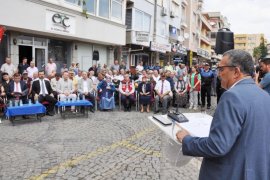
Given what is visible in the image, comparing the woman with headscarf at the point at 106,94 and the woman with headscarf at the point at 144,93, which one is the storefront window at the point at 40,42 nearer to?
the woman with headscarf at the point at 106,94

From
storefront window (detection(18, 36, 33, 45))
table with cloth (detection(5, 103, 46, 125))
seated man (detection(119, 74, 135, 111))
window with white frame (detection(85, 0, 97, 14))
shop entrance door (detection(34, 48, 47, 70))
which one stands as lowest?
table with cloth (detection(5, 103, 46, 125))

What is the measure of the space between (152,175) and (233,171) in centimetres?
305

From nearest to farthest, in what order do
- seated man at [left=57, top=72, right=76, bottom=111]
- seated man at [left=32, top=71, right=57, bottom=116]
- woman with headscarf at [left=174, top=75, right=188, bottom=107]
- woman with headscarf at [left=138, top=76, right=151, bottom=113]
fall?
1. seated man at [left=32, top=71, right=57, bottom=116]
2. seated man at [left=57, top=72, right=76, bottom=111]
3. woman with headscarf at [left=138, top=76, right=151, bottom=113]
4. woman with headscarf at [left=174, top=75, right=188, bottom=107]

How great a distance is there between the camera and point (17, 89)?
1032 centimetres

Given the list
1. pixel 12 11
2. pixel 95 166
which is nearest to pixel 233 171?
pixel 95 166

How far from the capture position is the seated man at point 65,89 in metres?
11.2

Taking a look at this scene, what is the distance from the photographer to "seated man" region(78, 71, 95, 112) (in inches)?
472

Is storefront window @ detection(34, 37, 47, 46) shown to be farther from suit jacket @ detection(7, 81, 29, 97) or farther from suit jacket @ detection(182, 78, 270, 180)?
suit jacket @ detection(182, 78, 270, 180)

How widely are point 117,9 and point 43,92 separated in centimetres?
1205

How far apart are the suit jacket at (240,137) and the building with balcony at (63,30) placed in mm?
12386

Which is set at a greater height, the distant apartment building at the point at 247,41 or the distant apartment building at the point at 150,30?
the distant apartment building at the point at 247,41

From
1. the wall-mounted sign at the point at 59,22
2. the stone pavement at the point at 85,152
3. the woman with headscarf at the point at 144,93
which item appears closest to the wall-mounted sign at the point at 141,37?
the wall-mounted sign at the point at 59,22

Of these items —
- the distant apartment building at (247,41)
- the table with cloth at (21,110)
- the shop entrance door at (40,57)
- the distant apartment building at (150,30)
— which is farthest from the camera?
the distant apartment building at (247,41)

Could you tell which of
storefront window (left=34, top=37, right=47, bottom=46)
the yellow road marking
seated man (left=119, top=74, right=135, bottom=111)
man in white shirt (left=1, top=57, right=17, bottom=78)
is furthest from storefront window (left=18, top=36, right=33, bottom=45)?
the yellow road marking
